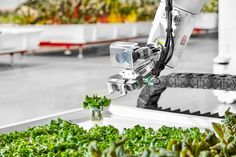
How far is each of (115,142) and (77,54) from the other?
38.2 ft

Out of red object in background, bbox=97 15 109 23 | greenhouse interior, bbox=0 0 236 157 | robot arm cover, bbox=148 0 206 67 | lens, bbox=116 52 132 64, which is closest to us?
greenhouse interior, bbox=0 0 236 157

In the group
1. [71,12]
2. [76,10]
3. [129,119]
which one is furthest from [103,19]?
[129,119]

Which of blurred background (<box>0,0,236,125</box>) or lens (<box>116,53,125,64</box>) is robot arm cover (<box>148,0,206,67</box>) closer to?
lens (<box>116,53,125,64</box>)

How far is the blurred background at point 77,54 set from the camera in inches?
267

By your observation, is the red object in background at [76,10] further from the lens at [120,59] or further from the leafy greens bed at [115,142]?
the lens at [120,59]

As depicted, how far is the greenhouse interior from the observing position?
232 cm

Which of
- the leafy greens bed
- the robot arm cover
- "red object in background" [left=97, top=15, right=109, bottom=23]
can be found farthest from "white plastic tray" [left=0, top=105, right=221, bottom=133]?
"red object in background" [left=97, top=15, right=109, bottom=23]

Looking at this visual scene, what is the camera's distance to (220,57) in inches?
271

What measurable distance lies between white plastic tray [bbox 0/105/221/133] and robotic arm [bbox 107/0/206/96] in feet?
1.15

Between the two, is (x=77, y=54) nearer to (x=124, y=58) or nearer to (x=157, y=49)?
(x=157, y=49)

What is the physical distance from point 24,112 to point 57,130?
375 cm

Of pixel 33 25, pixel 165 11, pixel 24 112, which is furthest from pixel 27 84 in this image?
pixel 165 11

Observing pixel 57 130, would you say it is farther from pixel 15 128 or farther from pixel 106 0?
pixel 106 0

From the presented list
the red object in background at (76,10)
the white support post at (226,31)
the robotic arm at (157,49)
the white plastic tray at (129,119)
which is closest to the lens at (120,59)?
the robotic arm at (157,49)
